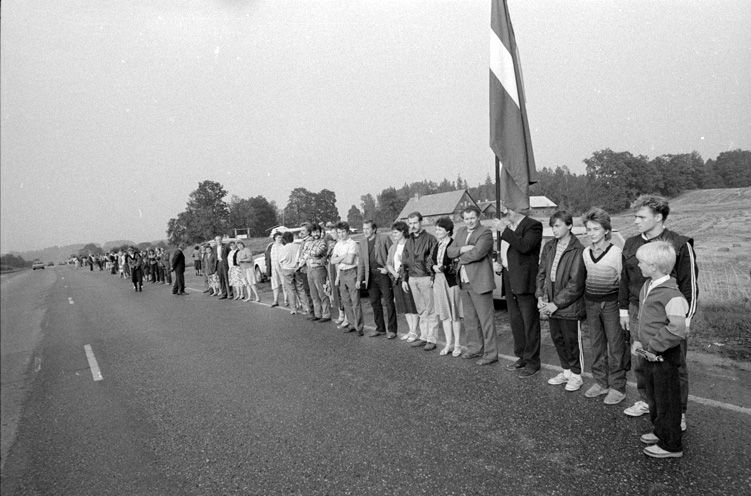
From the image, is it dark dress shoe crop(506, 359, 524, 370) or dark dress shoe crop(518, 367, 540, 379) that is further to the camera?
dark dress shoe crop(506, 359, 524, 370)

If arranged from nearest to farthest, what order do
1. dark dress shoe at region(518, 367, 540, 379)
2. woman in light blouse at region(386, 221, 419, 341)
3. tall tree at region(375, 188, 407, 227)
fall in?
dark dress shoe at region(518, 367, 540, 379)
woman in light blouse at region(386, 221, 419, 341)
tall tree at region(375, 188, 407, 227)

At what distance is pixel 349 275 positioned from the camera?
7.18 m

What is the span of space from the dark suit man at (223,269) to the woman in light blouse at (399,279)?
25.9 ft

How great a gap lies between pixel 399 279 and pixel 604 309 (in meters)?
3.02

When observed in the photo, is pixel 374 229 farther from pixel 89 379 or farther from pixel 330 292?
pixel 89 379

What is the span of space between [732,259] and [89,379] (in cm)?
1047

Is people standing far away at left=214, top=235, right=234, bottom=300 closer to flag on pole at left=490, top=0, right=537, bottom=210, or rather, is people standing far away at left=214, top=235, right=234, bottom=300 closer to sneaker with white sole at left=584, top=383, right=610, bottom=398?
flag on pole at left=490, top=0, right=537, bottom=210

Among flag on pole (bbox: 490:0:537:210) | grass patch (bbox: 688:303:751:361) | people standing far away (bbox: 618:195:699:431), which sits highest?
flag on pole (bbox: 490:0:537:210)

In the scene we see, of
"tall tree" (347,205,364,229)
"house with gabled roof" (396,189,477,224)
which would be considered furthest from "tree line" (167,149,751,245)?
"house with gabled roof" (396,189,477,224)

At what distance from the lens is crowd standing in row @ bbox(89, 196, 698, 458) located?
301 centimetres

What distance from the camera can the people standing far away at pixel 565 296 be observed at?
13.6 feet

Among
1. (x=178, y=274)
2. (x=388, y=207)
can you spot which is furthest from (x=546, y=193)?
(x=178, y=274)

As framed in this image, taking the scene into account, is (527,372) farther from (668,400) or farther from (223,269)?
(223,269)

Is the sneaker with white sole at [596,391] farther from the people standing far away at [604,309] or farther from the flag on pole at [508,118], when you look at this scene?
the flag on pole at [508,118]
